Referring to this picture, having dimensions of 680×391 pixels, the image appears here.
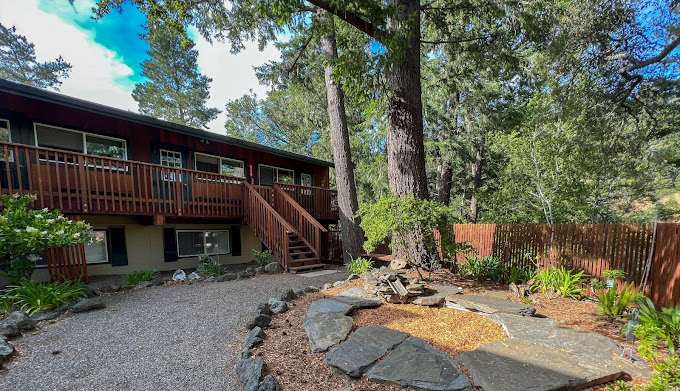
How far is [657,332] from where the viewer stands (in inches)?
108

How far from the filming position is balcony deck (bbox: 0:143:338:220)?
548cm

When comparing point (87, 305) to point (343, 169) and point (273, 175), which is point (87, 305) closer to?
point (343, 169)

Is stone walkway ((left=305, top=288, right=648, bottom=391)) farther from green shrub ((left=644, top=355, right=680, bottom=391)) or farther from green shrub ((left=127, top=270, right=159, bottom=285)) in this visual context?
green shrub ((left=127, top=270, right=159, bottom=285))

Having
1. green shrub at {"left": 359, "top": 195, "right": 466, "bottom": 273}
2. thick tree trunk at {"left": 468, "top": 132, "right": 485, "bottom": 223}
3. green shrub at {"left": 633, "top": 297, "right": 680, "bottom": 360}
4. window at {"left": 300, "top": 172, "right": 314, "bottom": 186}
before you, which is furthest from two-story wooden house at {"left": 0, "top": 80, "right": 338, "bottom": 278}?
thick tree trunk at {"left": 468, "top": 132, "right": 485, "bottom": 223}

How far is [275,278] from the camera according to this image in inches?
251

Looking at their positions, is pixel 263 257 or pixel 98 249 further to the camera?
pixel 263 257

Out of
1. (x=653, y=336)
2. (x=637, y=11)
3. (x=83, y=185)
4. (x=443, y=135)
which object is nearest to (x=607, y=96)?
(x=637, y=11)

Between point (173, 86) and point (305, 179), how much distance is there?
16.0 metres

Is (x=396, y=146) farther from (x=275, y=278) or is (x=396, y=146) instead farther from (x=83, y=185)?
(x=83, y=185)

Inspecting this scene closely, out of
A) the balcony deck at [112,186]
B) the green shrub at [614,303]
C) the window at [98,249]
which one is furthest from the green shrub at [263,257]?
the green shrub at [614,303]

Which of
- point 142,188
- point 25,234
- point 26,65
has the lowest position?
point 25,234

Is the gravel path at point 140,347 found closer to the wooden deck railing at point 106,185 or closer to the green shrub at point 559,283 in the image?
the wooden deck railing at point 106,185

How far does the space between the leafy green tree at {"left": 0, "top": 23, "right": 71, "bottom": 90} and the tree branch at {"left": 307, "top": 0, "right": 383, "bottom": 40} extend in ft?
78.3

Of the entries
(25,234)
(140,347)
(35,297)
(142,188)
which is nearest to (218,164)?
(142,188)
